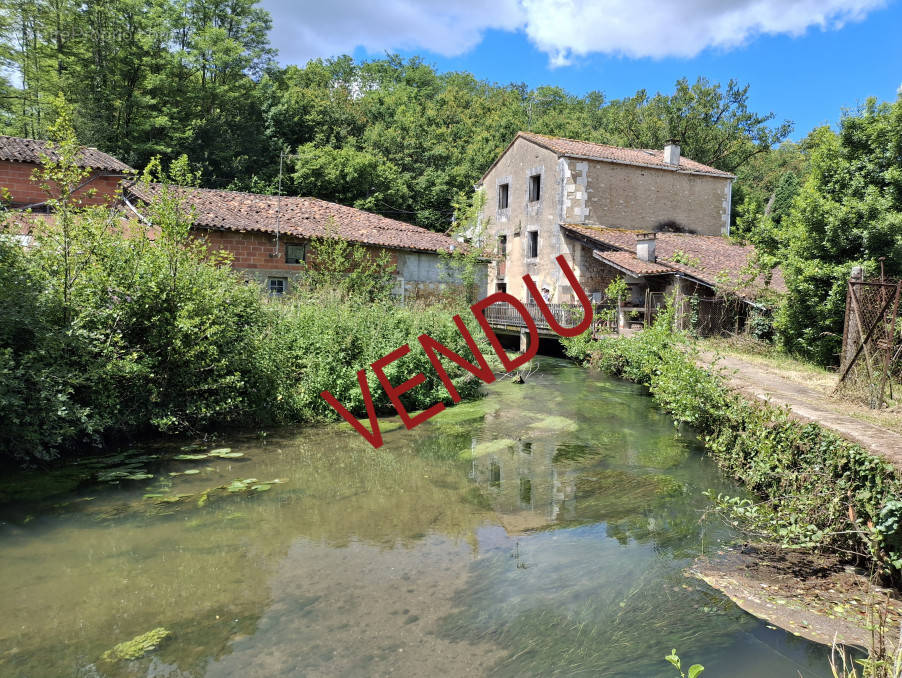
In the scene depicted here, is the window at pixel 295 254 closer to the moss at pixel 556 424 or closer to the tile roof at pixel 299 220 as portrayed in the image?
the tile roof at pixel 299 220

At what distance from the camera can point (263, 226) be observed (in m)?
17.2

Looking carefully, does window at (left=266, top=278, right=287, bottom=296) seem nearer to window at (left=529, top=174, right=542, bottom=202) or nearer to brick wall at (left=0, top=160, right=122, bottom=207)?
brick wall at (left=0, top=160, right=122, bottom=207)

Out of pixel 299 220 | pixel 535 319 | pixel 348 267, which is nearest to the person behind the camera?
pixel 348 267

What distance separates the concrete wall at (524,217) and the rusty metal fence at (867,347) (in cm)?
1536

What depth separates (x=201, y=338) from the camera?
9047 millimetres

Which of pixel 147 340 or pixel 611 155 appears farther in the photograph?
pixel 611 155

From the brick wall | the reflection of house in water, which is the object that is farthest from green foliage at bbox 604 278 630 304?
the brick wall

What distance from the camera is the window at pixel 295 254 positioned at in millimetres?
17922

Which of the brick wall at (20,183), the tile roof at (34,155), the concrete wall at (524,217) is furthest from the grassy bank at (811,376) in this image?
the brick wall at (20,183)

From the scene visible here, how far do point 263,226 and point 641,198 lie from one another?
1653 cm

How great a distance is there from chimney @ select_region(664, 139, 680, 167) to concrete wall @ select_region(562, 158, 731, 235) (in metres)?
0.63

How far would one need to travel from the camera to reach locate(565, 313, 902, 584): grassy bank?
4797mm

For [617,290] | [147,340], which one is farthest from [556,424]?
[617,290]

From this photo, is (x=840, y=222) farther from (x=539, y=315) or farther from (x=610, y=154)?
(x=610, y=154)
